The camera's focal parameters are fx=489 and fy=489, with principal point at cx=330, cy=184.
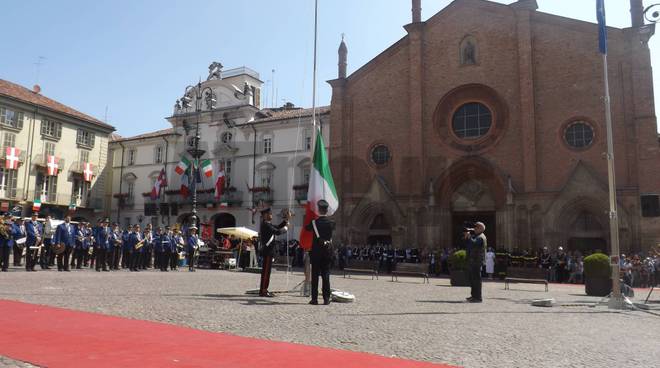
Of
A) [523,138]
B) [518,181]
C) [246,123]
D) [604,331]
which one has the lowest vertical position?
[604,331]

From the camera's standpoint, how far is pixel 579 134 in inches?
1008

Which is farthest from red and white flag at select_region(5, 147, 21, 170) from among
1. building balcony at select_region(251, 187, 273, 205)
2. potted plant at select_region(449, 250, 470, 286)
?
potted plant at select_region(449, 250, 470, 286)

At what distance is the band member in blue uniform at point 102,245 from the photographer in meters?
19.7

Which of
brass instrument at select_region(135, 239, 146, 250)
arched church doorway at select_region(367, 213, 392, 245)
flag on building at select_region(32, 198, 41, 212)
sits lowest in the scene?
brass instrument at select_region(135, 239, 146, 250)

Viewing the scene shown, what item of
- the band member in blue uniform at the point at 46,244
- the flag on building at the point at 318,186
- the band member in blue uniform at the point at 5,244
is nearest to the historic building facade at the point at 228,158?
the band member in blue uniform at the point at 46,244

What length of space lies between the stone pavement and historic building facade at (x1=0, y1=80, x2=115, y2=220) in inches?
1319

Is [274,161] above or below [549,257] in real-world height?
above

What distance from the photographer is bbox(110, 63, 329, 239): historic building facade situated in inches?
1585

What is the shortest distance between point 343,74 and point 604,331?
27616 millimetres

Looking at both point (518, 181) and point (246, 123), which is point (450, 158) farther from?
point (246, 123)

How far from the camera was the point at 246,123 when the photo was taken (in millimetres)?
42625

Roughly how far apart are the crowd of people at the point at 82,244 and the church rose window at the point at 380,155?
42.7 ft

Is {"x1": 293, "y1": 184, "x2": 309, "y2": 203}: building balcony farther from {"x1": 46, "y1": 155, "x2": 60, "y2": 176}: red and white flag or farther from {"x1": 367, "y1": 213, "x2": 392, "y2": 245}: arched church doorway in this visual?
{"x1": 46, "y1": 155, "x2": 60, "y2": 176}: red and white flag

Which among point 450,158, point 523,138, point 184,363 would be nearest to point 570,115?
point 523,138
